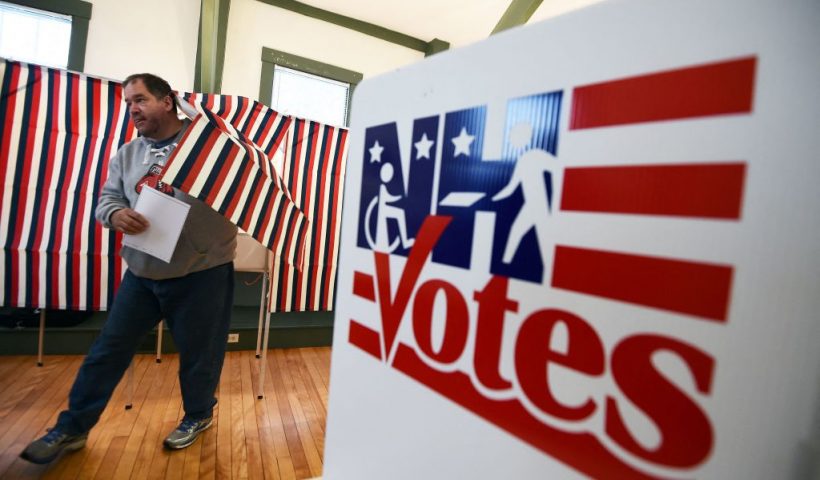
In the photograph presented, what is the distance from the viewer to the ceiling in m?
2.82

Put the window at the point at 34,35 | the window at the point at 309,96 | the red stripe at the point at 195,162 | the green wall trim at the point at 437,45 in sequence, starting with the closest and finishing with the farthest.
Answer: the red stripe at the point at 195,162
the window at the point at 34,35
the window at the point at 309,96
the green wall trim at the point at 437,45

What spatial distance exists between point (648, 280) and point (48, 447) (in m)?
1.89

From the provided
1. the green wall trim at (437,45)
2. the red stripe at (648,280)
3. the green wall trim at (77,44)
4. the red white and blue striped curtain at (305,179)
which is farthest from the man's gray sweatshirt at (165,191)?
the green wall trim at (437,45)

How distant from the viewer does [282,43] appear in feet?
10.0

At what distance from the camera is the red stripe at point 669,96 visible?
0.27 metres

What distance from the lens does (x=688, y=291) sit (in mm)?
281

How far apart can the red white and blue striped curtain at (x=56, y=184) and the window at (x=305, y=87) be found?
124 cm

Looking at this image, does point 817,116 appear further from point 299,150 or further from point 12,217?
point 12,217

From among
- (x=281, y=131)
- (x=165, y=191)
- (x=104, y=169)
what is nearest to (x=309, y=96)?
(x=281, y=131)

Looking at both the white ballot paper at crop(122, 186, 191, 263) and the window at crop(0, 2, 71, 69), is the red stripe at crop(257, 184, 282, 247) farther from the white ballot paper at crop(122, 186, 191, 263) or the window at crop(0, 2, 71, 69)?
the window at crop(0, 2, 71, 69)

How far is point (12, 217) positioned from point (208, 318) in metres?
1.37

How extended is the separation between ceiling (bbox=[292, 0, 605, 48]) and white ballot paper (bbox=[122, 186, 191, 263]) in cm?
245

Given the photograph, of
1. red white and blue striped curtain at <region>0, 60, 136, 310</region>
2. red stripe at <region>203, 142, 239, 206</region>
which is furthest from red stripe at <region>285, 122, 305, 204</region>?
red stripe at <region>203, 142, 239, 206</region>

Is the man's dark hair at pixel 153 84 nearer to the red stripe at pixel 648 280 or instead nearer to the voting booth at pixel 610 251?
the voting booth at pixel 610 251
